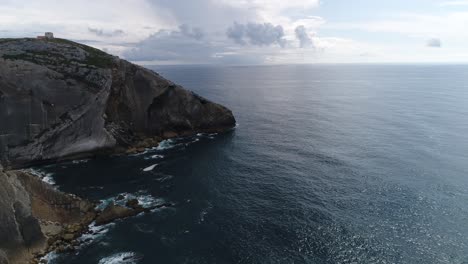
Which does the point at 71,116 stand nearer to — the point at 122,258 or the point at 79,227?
the point at 79,227

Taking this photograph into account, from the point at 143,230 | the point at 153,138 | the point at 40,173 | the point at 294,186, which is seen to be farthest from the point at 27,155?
the point at 294,186

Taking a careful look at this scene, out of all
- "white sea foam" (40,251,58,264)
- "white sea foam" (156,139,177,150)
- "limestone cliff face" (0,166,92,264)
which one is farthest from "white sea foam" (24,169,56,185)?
"white sea foam" (156,139,177,150)

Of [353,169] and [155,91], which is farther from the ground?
[155,91]

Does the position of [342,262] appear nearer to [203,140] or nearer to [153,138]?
[203,140]

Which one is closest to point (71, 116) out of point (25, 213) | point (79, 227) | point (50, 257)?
point (79, 227)

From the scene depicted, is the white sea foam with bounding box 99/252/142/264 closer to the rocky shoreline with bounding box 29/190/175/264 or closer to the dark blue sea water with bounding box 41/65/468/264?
the dark blue sea water with bounding box 41/65/468/264

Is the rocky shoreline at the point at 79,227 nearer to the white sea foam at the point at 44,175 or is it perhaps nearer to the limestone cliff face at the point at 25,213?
the limestone cliff face at the point at 25,213
